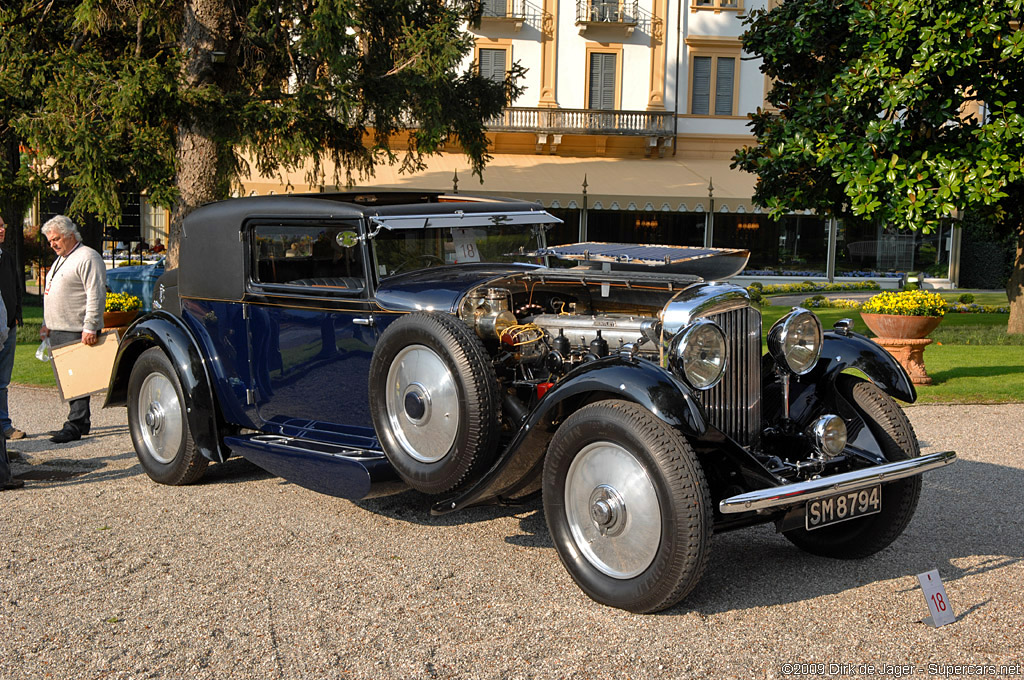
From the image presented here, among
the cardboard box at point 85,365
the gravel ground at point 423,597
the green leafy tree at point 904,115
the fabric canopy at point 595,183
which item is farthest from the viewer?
the fabric canopy at point 595,183

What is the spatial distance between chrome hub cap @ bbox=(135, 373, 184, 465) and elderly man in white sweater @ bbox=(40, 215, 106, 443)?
1.19 m

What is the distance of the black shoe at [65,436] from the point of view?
764 centimetres

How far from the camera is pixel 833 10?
13438 millimetres

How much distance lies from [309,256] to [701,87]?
25.4 metres

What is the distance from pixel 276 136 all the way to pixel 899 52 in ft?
26.9

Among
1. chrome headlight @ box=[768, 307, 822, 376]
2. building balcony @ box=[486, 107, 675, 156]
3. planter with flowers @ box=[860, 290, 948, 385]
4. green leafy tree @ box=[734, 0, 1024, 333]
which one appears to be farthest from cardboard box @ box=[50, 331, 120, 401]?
building balcony @ box=[486, 107, 675, 156]

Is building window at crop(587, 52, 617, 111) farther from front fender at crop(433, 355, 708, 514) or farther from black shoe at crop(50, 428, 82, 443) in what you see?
front fender at crop(433, 355, 708, 514)

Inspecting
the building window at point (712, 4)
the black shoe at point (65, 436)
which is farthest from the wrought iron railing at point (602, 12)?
the black shoe at point (65, 436)

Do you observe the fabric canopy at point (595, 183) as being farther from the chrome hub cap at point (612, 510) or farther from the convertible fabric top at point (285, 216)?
the chrome hub cap at point (612, 510)

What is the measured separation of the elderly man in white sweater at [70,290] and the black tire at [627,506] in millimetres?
4694

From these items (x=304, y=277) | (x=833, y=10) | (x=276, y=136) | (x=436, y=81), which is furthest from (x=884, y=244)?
(x=304, y=277)

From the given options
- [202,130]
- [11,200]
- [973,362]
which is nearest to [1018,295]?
[973,362]

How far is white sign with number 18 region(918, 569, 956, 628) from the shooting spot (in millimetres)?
3867

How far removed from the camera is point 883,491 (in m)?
4.57
